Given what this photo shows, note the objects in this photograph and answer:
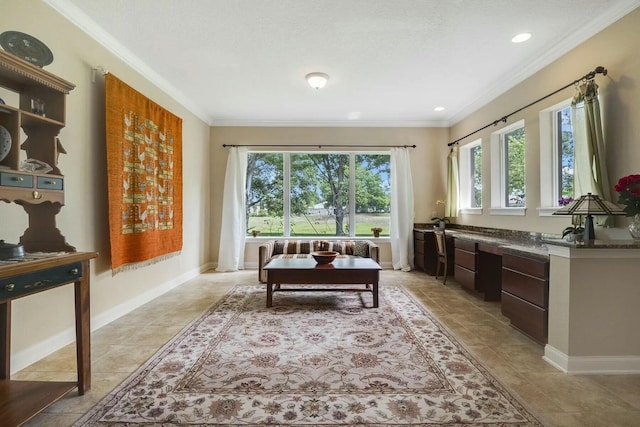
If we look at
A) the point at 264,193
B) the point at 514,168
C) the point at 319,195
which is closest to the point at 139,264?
the point at 264,193

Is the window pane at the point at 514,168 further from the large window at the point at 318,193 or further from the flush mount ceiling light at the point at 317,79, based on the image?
the flush mount ceiling light at the point at 317,79

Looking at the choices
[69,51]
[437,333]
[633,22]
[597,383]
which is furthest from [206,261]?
[633,22]

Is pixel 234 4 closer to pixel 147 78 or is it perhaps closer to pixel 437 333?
pixel 147 78

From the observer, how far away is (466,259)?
4.26 m

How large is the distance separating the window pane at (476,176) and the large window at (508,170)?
566 millimetres

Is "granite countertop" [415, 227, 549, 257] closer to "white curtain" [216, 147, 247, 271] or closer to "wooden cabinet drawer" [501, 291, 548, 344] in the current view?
"wooden cabinet drawer" [501, 291, 548, 344]

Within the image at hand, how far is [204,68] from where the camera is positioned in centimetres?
388

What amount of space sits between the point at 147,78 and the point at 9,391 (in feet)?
11.2

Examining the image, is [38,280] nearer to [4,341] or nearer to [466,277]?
[4,341]

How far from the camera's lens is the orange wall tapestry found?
10.4 ft

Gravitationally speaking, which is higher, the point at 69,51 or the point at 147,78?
the point at 147,78

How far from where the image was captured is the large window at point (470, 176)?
5.36 m

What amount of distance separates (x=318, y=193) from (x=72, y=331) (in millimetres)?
4367

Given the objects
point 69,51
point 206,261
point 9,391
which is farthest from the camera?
point 206,261
